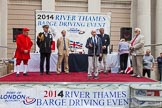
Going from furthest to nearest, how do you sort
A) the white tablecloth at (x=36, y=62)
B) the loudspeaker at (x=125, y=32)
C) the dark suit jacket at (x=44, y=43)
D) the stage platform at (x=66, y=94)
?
the loudspeaker at (x=125, y=32) → the white tablecloth at (x=36, y=62) → the dark suit jacket at (x=44, y=43) → the stage platform at (x=66, y=94)

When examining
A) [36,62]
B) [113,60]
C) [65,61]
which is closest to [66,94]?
[65,61]

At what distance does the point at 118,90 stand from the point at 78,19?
8267mm

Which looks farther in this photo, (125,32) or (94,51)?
(125,32)

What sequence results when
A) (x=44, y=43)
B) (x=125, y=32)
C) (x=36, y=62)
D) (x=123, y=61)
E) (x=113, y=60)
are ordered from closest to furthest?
1. (x=44, y=43)
2. (x=123, y=61)
3. (x=36, y=62)
4. (x=113, y=60)
5. (x=125, y=32)

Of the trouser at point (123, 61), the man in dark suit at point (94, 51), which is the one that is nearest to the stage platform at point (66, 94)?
the man in dark suit at point (94, 51)

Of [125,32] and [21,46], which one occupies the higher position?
[125,32]

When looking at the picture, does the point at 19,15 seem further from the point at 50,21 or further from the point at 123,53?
the point at 123,53

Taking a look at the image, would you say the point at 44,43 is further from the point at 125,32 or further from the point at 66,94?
the point at 125,32

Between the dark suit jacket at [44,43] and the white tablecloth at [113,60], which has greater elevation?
the dark suit jacket at [44,43]

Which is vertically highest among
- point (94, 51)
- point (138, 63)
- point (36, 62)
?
point (94, 51)

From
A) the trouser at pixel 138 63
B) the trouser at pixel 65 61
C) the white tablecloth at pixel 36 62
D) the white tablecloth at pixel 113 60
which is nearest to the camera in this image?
the trouser at pixel 138 63

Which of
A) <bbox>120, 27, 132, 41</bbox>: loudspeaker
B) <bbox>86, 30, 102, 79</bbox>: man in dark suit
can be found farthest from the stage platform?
<bbox>120, 27, 132, 41</bbox>: loudspeaker

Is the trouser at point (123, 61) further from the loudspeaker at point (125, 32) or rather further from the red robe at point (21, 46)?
the loudspeaker at point (125, 32)

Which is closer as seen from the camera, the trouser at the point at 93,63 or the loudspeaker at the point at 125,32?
the trouser at the point at 93,63
